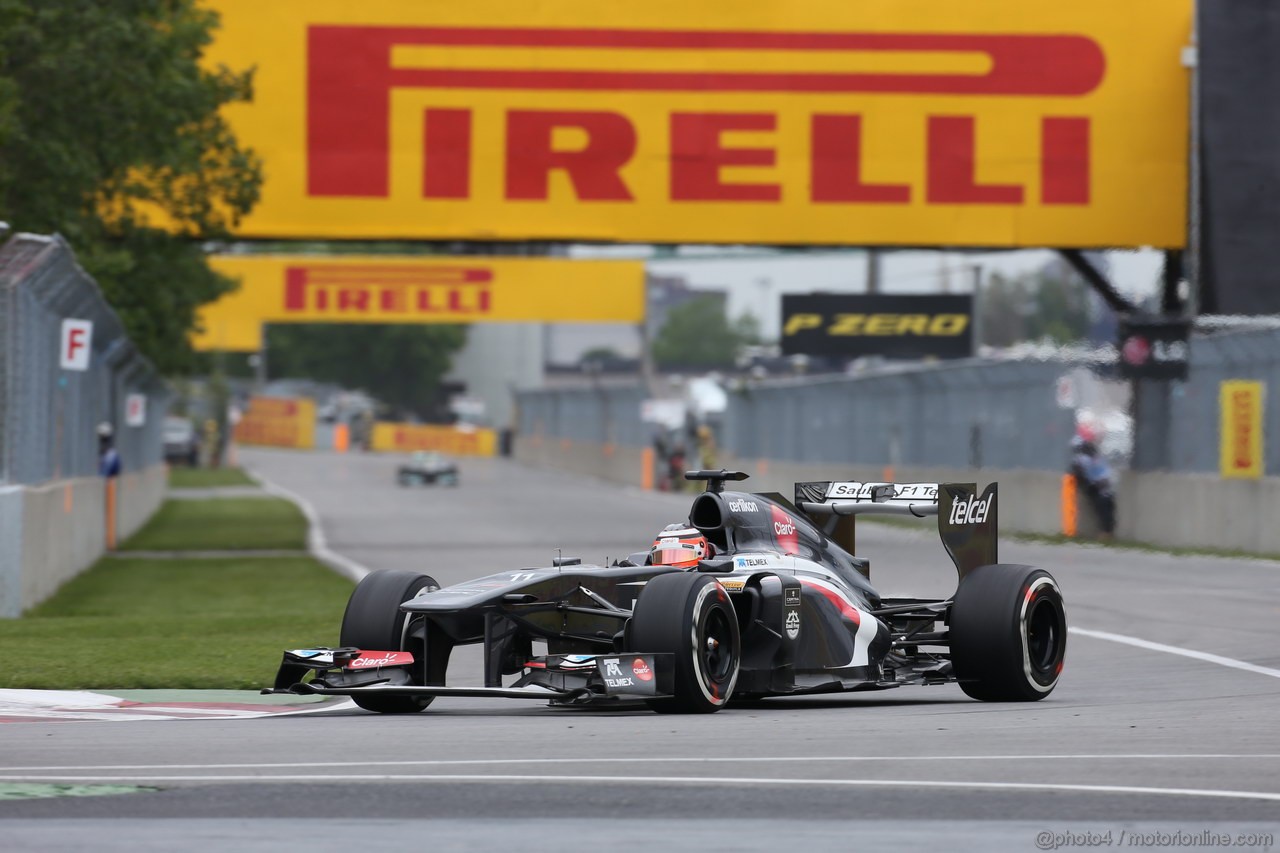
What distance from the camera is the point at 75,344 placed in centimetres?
1958

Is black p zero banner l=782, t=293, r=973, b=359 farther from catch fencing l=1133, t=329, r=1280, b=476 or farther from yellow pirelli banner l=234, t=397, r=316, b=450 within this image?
yellow pirelli banner l=234, t=397, r=316, b=450

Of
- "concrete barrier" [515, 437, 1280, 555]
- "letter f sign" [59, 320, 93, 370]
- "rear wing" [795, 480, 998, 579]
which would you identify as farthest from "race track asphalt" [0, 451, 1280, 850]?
"concrete barrier" [515, 437, 1280, 555]

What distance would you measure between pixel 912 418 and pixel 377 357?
88.6 m

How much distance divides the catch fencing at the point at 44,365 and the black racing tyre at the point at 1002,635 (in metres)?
9.22

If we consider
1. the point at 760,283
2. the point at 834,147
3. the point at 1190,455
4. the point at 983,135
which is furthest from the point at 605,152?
the point at 760,283

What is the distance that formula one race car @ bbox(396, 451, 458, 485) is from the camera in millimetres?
57000

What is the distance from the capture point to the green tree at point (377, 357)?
123m

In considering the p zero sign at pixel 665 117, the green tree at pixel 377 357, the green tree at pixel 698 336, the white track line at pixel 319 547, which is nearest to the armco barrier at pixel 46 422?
the white track line at pixel 319 547

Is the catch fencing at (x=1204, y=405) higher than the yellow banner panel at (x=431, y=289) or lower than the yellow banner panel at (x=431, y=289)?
lower

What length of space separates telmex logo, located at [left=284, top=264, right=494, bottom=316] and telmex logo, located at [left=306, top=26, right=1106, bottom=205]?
18.4 meters

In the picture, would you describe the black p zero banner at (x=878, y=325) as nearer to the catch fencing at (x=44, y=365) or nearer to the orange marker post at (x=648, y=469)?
the catch fencing at (x=44, y=365)

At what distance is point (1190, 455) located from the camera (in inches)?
1071

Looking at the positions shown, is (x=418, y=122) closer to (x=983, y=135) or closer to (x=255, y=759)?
(x=983, y=135)

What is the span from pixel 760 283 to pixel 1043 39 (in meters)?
86.4
